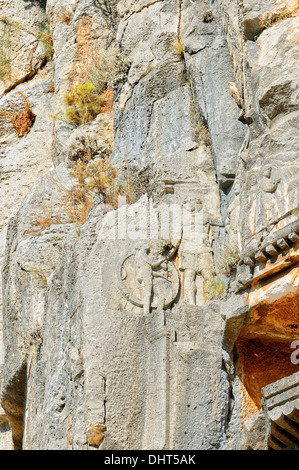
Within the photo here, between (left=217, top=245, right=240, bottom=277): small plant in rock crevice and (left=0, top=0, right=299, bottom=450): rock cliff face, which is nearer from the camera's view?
(left=0, top=0, right=299, bottom=450): rock cliff face

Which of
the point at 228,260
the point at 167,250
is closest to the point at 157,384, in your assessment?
the point at 228,260

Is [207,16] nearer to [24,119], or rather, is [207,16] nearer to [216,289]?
[216,289]

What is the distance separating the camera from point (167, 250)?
11.8m

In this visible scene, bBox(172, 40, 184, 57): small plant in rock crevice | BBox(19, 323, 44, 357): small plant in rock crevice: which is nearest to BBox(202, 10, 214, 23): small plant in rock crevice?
BBox(172, 40, 184, 57): small plant in rock crevice

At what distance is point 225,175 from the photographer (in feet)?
39.5

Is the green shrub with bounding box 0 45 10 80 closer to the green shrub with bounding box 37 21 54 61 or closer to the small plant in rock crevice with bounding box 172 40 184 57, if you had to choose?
the green shrub with bounding box 37 21 54 61

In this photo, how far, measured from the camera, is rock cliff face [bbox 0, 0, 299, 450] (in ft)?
35.1

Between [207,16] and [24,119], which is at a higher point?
[207,16]

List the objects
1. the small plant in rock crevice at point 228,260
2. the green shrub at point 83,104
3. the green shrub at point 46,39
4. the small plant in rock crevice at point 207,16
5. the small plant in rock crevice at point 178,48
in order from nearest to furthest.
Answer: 1. the small plant in rock crevice at point 228,260
2. the small plant in rock crevice at point 207,16
3. the small plant in rock crevice at point 178,48
4. the green shrub at point 83,104
5. the green shrub at point 46,39

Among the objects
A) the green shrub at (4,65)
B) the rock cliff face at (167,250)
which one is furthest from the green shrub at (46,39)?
the rock cliff face at (167,250)

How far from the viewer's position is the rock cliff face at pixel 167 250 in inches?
421

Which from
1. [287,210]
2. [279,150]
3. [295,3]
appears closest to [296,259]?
[287,210]

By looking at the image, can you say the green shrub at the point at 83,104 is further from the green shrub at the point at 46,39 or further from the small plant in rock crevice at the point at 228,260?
the small plant in rock crevice at the point at 228,260

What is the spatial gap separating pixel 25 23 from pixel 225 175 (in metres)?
7.51
